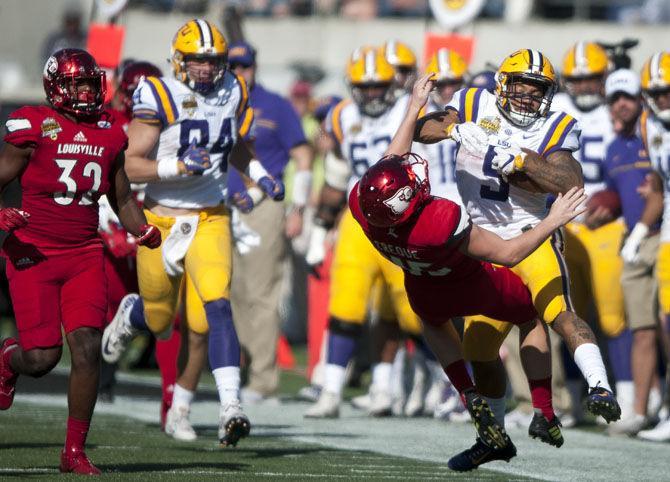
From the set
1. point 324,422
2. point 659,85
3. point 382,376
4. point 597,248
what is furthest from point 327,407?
A: point 659,85

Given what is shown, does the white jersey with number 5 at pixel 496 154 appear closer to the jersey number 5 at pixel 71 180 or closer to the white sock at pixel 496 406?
the white sock at pixel 496 406

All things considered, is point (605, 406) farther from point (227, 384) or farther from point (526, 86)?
point (227, 384)

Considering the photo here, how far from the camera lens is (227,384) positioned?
7684 mm

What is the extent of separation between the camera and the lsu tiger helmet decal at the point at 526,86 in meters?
7.35

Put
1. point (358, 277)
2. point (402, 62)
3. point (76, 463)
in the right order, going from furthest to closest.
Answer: point (402, 62)
point (358, 277)
point (76, 463)

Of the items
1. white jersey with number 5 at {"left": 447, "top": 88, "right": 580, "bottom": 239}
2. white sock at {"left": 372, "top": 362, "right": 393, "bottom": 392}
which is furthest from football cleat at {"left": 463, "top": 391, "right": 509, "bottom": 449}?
white sock at {"left": 372, "top": 362, "right": 393, "bottom": 392}

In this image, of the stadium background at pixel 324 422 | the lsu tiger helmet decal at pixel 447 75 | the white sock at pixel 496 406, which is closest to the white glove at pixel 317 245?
the stadium background at pixel 324 422

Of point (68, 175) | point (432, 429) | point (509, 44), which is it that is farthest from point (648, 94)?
point (509, 44)

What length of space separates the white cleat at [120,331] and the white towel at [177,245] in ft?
1.53

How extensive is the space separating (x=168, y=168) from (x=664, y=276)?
302cm

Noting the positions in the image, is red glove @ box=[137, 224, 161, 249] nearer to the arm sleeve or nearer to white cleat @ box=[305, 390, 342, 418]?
the arm sleeve

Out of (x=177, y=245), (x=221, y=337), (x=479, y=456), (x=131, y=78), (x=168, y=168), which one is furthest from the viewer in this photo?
(x=131, y=78)

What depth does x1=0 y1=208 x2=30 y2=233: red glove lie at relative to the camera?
683 cm

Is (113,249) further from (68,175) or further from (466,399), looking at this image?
(466,399)
